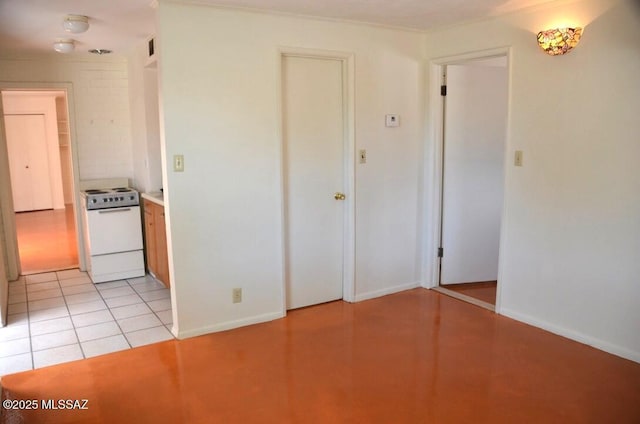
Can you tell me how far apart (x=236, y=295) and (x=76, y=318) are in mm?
1376

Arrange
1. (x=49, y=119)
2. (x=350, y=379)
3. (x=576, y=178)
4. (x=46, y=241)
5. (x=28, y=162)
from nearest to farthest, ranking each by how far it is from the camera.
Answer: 1. (x=350, y=379)
2. (x=576, y=178)
3. (x=46, y=241)
4. (x=28, y=162)
5. (x=49, y=119)

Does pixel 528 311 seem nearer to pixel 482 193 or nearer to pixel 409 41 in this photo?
pixel 482 193

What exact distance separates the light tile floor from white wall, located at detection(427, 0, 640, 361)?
9.03ft

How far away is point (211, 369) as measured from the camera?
2.99 m

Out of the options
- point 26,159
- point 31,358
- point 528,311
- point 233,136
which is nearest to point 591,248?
point 528,311

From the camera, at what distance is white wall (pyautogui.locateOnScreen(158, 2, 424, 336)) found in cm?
324

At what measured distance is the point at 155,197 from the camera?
4.44 m

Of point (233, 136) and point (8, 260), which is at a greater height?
point (233, 136)

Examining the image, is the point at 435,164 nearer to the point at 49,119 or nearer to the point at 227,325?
the point at 227,325

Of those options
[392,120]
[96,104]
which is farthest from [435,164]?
[96,104]

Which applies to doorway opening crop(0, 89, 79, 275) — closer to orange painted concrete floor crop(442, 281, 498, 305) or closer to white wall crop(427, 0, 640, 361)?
orange painted concrete floor crop(442, 281, 498, 305)

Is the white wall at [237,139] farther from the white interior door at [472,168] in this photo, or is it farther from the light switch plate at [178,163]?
the white interior door at [472,168]

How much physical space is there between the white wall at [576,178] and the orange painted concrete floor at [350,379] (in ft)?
0.76

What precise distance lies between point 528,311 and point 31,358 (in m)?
3.52
